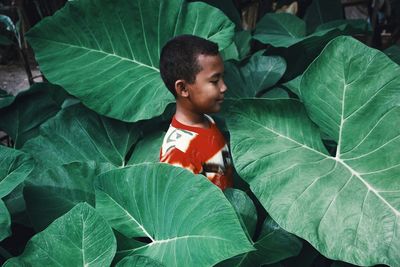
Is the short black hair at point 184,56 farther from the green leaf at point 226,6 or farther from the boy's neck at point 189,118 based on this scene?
the green leaf at point 226,6

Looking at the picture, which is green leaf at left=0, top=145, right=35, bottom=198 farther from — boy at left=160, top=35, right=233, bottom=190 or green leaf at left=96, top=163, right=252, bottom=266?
boy at left=160, top=35, right=233, bottom=190

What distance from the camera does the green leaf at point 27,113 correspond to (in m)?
1.31

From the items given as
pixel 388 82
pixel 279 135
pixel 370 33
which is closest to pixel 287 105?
pixel 279 135

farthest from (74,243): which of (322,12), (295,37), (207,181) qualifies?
(322,12)

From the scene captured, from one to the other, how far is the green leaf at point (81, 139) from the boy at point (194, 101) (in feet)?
1.09

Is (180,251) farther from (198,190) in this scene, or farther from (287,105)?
(287,105)

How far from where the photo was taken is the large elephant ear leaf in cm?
113

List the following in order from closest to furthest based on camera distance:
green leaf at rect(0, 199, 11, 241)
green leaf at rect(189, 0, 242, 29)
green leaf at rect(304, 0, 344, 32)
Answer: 1. green leaf at rect(0, 199, 11, 241)
2. green leaf at rect(189, 0, 242, 29)
3. green leaf at rect(304, 0, 344, 32)

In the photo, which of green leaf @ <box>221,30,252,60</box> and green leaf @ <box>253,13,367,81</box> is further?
green leaf @ <box>221,30,252,60</box>

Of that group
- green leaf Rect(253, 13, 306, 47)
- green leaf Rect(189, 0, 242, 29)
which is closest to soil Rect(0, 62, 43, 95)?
green leaf Rect(189, 0, 242, 29)

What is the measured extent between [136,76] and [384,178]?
689 millimetres

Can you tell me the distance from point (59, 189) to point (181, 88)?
0.37 meters

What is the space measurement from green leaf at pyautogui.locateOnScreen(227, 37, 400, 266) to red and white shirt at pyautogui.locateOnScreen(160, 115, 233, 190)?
0.07 m

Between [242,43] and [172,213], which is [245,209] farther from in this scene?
[242,43]
